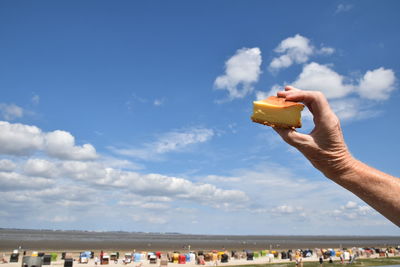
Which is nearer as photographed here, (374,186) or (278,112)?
(374,186)

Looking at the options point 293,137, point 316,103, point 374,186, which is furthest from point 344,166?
point 316,103

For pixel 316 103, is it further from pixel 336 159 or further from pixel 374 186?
pixel 374 186

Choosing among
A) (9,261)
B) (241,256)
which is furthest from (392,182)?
(241,256)

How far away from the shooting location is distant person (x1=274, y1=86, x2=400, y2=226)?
2637mm

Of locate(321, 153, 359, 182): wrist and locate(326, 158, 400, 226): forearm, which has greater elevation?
locate(321, 153, 359, 182): wrist

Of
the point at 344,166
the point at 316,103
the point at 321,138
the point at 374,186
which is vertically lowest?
the point at 374,186

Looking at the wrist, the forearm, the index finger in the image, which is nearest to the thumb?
the index finger

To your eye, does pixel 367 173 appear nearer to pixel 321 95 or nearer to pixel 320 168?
pixel 320 168

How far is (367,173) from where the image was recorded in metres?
2.74

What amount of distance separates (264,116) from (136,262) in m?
43.8

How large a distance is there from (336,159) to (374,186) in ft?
1.09

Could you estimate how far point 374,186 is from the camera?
2672 mm

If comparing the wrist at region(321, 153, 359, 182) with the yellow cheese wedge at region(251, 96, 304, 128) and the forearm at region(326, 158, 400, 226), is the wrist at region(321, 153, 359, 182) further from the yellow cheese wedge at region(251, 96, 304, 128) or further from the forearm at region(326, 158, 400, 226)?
the yellow cheese wedge at region(251, 96, 304, 128)

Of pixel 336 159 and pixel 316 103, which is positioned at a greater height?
pixel 316 103
